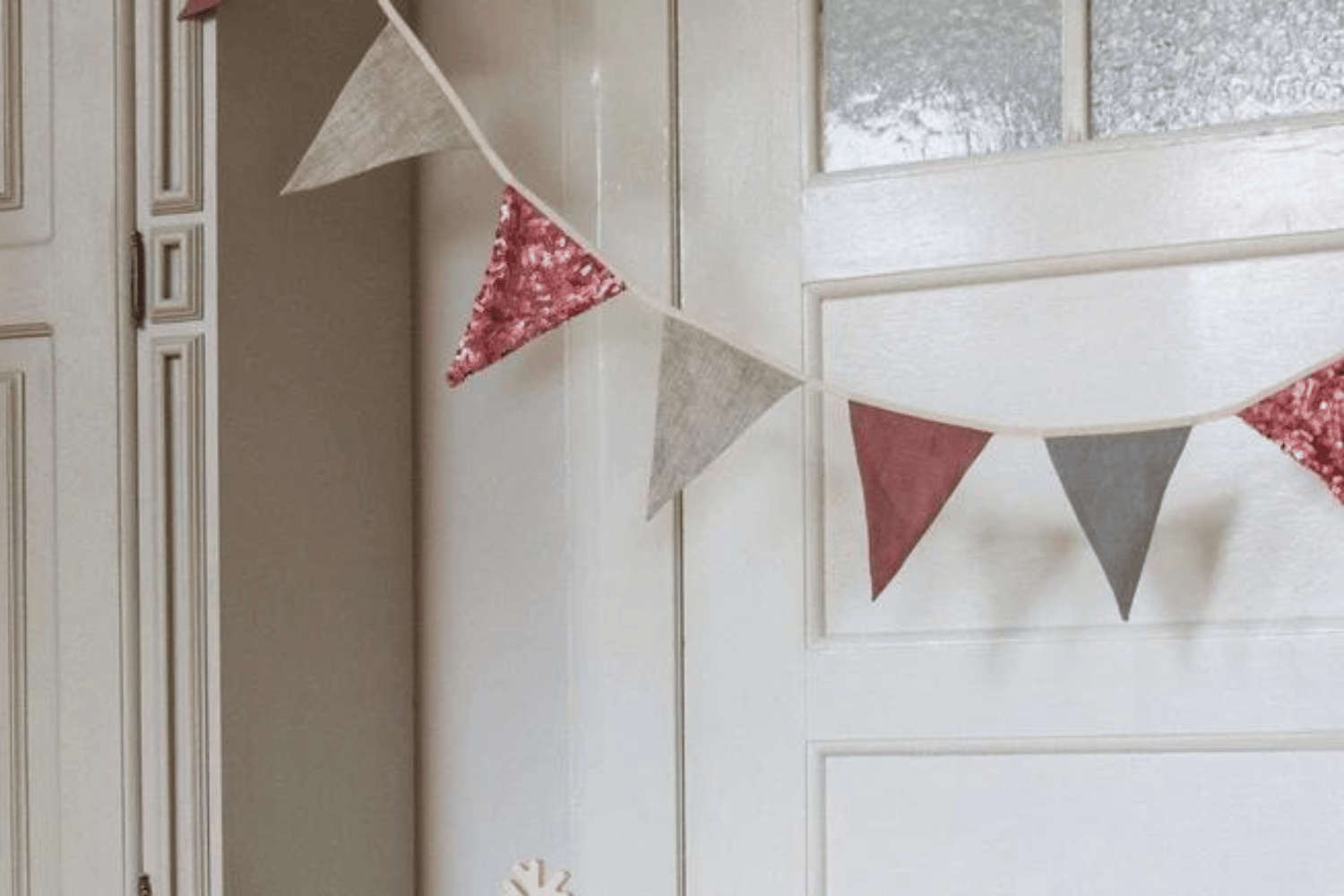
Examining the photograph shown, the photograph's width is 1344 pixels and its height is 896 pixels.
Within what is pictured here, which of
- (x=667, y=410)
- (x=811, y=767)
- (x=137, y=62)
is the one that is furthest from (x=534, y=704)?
(x=137, y=62)

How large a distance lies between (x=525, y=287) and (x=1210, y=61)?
0.57 metres

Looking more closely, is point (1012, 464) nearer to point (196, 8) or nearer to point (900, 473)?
point (900, 473)

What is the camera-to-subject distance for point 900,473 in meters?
1.59

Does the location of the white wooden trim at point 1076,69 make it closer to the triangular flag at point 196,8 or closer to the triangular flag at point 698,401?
the triangular flag at point 698,401

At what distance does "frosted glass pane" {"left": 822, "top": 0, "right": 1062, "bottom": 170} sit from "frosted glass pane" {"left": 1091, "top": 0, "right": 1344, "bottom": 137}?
0.05 metres

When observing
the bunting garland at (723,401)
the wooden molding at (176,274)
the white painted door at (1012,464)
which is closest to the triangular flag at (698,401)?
the bunting garland at (723,401)

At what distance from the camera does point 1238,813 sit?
1640 millimetres

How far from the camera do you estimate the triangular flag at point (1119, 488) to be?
5.02ft

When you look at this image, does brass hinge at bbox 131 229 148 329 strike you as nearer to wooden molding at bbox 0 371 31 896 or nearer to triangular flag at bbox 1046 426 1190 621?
wooden molding at bbox 0 371 31 896

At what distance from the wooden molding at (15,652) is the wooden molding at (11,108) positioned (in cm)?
18

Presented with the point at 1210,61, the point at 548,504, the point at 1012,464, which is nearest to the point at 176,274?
the point at 548,504

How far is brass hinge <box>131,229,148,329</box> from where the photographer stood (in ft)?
5.70

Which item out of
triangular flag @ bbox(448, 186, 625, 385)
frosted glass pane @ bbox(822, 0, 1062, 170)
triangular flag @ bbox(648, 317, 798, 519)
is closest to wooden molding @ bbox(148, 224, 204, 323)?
triangular flag @ bbox(448, 186, 625, 385)

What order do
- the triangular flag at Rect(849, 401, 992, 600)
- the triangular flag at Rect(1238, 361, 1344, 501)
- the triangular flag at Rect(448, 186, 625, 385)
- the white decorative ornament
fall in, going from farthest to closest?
the white decorative ornament < the triangular flag at Rect(448, 186, 625, 385) < the triangular flag at Rect(849, 401, 992, 600) < the triangular flag at Rect(1238, 361, 1344, 501)
